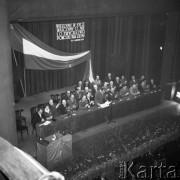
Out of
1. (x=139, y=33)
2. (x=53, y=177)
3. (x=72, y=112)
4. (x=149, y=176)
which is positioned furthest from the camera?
(x=139, y=33)

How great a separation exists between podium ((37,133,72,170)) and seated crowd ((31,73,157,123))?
1.48 m

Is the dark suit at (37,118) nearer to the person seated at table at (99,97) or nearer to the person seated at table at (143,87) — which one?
the person seated at table at (99,97)

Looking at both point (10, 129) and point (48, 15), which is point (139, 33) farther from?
point (10, 129)

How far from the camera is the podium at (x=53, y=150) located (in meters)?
8.78

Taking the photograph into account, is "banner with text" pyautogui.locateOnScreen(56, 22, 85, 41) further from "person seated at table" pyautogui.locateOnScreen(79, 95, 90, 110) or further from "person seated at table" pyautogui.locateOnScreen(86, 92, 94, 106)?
"person seated at table" pyautogui.locateOnScreen(79, 95, 90, 110)

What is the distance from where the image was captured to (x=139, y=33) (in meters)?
16.3

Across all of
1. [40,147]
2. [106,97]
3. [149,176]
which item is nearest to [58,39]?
[106,97]

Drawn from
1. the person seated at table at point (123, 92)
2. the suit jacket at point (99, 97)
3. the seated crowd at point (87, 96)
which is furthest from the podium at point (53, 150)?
the person seated at table at point (123, 92)

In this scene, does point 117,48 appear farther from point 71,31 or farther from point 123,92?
point 123,92

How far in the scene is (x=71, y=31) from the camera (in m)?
13.8

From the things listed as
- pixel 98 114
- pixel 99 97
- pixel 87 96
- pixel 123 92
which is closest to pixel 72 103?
pixel 87 96

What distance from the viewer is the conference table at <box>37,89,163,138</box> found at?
34.1 feet

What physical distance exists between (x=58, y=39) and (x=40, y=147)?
614 cm

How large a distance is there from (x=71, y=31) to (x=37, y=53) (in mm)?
3035
